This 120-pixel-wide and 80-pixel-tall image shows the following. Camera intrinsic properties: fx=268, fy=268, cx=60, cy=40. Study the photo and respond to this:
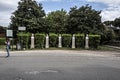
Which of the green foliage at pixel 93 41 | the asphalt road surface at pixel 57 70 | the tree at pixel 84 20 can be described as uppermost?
the tree at pixel 84 20

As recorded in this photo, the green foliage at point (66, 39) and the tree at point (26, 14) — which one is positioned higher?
the tree at point (26, 14)

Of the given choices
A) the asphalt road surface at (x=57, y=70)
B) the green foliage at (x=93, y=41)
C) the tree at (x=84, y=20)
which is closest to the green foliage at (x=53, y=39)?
the green foliage at (x=93, y=41)

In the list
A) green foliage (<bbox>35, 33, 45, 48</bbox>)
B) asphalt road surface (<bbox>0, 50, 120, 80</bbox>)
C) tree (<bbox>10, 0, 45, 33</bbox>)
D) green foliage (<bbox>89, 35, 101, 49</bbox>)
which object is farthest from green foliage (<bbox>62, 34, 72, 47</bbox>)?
asphalt road surface (<bbox>0, 50, 120, 80</bbox>)

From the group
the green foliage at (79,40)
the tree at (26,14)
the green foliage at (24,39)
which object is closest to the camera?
the green foliage at (24,39)

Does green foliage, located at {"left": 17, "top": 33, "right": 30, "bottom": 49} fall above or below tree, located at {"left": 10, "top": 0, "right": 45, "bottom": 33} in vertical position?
below

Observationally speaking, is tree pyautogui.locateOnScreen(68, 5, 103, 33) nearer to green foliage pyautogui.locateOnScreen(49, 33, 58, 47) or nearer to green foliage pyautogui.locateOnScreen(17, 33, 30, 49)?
green foliage pyautogui.locateOnScreen(49, 33, 58, 47)

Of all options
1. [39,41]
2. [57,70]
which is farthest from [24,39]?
[57,70]

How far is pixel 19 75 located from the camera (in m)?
12.2

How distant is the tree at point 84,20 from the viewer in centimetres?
4669

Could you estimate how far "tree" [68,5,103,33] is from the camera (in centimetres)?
4669

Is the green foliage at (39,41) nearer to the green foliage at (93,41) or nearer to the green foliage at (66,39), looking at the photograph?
the green foliage at (66,39)

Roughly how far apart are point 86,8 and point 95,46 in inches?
469

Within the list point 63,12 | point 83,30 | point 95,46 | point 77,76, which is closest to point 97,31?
point 83,30

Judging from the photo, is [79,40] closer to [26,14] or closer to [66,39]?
[66,39]
